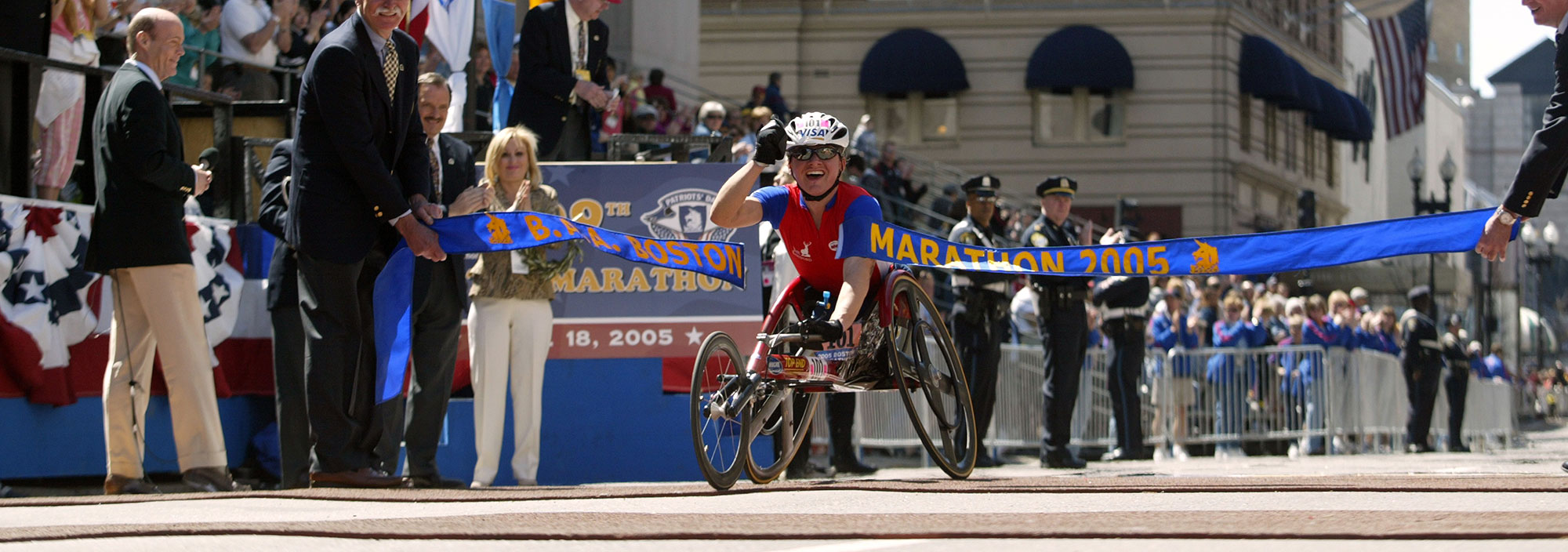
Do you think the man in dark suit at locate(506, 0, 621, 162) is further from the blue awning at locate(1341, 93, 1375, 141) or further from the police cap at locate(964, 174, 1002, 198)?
the blue awning at locate(1341, 93, 1375, 141)

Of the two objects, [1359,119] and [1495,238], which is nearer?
[1495,238]

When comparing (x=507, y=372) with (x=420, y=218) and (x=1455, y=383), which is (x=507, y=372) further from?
(x=1455, y=383)

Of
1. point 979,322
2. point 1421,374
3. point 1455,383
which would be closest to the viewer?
point 979,322

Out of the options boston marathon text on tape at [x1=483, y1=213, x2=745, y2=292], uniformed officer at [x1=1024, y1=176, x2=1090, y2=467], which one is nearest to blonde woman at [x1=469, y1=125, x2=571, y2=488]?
boston marathon text on tape at [x1=483, y1=213, x2=745, y2=292]

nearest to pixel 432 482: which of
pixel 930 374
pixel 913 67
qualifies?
pixel 930 374

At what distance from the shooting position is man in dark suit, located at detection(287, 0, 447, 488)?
7031 millimetres

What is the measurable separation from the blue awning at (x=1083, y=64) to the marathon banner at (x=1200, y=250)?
29677mm

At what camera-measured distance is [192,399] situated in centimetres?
764

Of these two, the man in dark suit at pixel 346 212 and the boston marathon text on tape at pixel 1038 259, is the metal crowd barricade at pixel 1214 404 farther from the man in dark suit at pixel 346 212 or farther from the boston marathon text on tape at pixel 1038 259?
the man in dark suit at pixel 346 212

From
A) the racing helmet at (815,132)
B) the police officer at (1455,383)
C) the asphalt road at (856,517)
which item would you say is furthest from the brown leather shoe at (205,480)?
the police officer at (1455,383)

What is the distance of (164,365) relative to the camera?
7602mm

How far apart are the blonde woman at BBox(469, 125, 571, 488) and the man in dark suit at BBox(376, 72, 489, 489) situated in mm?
236

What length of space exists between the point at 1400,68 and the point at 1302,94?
4.40 m

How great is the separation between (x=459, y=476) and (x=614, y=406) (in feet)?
3.13
